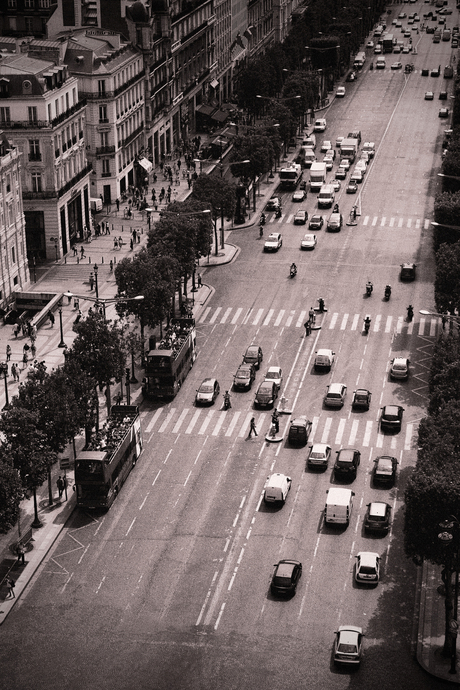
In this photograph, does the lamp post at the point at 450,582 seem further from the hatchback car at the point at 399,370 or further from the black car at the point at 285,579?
the hatchback car at the point at 399,370

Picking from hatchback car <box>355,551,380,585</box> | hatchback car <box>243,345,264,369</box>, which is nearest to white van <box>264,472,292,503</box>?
hatchback car <box>355,551,380,585</box>

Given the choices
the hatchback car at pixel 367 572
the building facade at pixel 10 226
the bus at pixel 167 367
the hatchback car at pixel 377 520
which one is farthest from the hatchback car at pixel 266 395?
the building facade at pixel 10 226

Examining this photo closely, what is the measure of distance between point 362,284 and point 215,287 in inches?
732

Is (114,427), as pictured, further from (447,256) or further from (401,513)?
(447,256)

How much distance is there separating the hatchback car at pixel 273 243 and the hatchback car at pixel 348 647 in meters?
98.4

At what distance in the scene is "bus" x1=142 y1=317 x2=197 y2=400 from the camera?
440ft

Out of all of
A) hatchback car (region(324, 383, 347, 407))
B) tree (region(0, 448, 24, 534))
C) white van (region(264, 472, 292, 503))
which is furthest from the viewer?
hatchback car (region(324, 383, 347, 407))

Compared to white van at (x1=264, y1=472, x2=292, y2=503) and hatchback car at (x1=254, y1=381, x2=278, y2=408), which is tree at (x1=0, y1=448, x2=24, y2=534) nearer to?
white van at (x1=264, y1=472, x2=292, y2=503)

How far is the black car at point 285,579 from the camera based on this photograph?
99.7 m

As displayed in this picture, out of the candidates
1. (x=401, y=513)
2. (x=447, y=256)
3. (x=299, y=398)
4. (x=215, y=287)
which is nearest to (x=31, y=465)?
(x=401, y=513)

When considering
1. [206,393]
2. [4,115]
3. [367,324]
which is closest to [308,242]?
[367,324]

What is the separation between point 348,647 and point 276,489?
24014 millimetres

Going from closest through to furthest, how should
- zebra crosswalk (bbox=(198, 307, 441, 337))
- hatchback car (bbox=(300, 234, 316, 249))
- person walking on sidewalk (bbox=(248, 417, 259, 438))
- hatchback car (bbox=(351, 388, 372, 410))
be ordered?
person walking on sidewalk (bbox=(248, 417, 259, 438))
hatchback car (bbox=(351, 388, 372, 410))
zebra crosswalk (bbox=(198, 307, 441, 337))
hatchback car (bbox=(300, 234, 316, 249))

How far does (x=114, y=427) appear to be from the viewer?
11912cm
